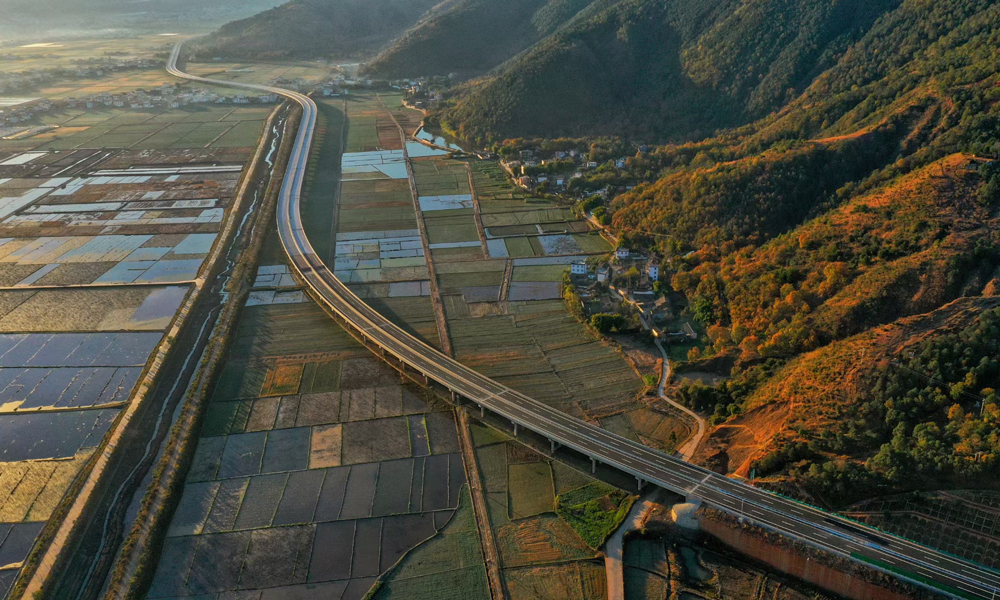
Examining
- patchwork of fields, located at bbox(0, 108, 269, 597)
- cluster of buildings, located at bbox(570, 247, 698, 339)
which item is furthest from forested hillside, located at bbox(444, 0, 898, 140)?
patchwork of fields, located at bbox(0, 108, 269, 597)

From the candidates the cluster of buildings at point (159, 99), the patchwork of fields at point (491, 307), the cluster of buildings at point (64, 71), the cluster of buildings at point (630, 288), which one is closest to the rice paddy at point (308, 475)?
the patchwork of fields at point (491, 307)

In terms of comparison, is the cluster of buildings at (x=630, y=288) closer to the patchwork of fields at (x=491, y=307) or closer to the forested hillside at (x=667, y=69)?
the patchwork of fields at (x=491, y=307)

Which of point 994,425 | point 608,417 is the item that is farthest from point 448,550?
point 994,425

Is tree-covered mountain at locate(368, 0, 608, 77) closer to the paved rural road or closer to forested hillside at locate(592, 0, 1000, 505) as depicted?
forested hillside at locate(592, 0, 1000, 505)

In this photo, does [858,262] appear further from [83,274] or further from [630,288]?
[83,274]

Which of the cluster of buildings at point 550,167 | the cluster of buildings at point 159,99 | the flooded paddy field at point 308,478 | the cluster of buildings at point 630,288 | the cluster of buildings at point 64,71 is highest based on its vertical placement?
the cluster of buildings at point 64,71

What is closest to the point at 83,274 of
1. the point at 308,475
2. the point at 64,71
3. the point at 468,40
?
the point at 308,475
